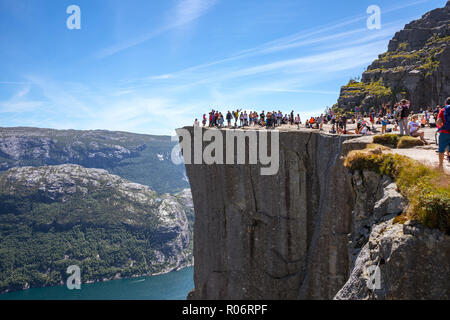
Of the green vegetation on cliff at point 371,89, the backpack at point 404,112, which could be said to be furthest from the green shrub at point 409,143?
the green vegetation on cliff at point 371,89

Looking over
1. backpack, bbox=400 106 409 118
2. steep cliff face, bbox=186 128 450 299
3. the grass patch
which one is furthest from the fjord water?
the grass patch

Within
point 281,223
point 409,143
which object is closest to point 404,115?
point 409,143

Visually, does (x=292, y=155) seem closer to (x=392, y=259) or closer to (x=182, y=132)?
(x=182, y=132)

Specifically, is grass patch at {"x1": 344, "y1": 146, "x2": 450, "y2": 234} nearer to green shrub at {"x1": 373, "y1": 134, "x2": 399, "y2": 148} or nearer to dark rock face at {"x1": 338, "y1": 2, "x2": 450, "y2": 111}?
green shrub at {"x1": 373, "y1": 134, "x2": 399, "y2": 148}

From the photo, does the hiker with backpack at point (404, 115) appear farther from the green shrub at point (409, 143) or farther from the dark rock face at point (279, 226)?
the dark rock face at point (279, 226)

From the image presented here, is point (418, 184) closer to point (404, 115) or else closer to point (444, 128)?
point (444, 128)
